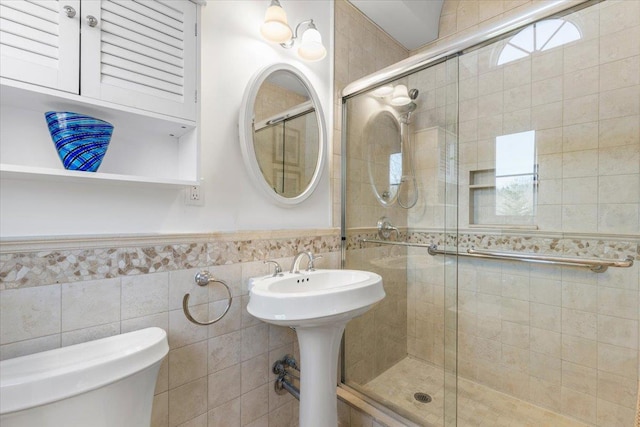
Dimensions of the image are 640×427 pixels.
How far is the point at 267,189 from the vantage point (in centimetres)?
133

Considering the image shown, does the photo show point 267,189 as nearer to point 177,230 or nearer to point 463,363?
point 177,230

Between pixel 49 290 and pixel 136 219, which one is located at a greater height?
pixel 136 219

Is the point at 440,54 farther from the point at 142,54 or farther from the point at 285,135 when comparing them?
the point at 142,54

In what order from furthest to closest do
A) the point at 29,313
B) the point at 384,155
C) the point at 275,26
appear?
1. the point at 384,155
2. the point at 275,26
3. the point at 29,313

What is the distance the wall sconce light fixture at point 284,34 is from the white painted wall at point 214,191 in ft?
0.28

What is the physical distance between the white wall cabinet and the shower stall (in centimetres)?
100

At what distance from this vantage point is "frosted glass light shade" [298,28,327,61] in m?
1.39

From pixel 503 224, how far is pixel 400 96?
0.98 metres

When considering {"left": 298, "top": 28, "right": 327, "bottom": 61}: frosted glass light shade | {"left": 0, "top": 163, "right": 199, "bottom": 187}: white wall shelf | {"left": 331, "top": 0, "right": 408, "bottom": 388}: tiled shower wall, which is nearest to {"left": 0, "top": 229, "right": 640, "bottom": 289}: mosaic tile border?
{"left": 331, "top": 0, "right": 408, "bottom": 388}: tiled shower wall

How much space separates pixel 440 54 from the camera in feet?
4.53

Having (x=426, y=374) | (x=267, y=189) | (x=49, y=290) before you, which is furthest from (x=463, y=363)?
(x=49, y=290)

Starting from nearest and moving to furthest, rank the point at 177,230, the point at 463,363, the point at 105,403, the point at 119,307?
the point at 105,403 < the point at 119,307 < the point at 177,230 < the point at 463,363

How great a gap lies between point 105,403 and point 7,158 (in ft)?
2.34

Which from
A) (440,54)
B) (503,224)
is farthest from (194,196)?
(503,224)
